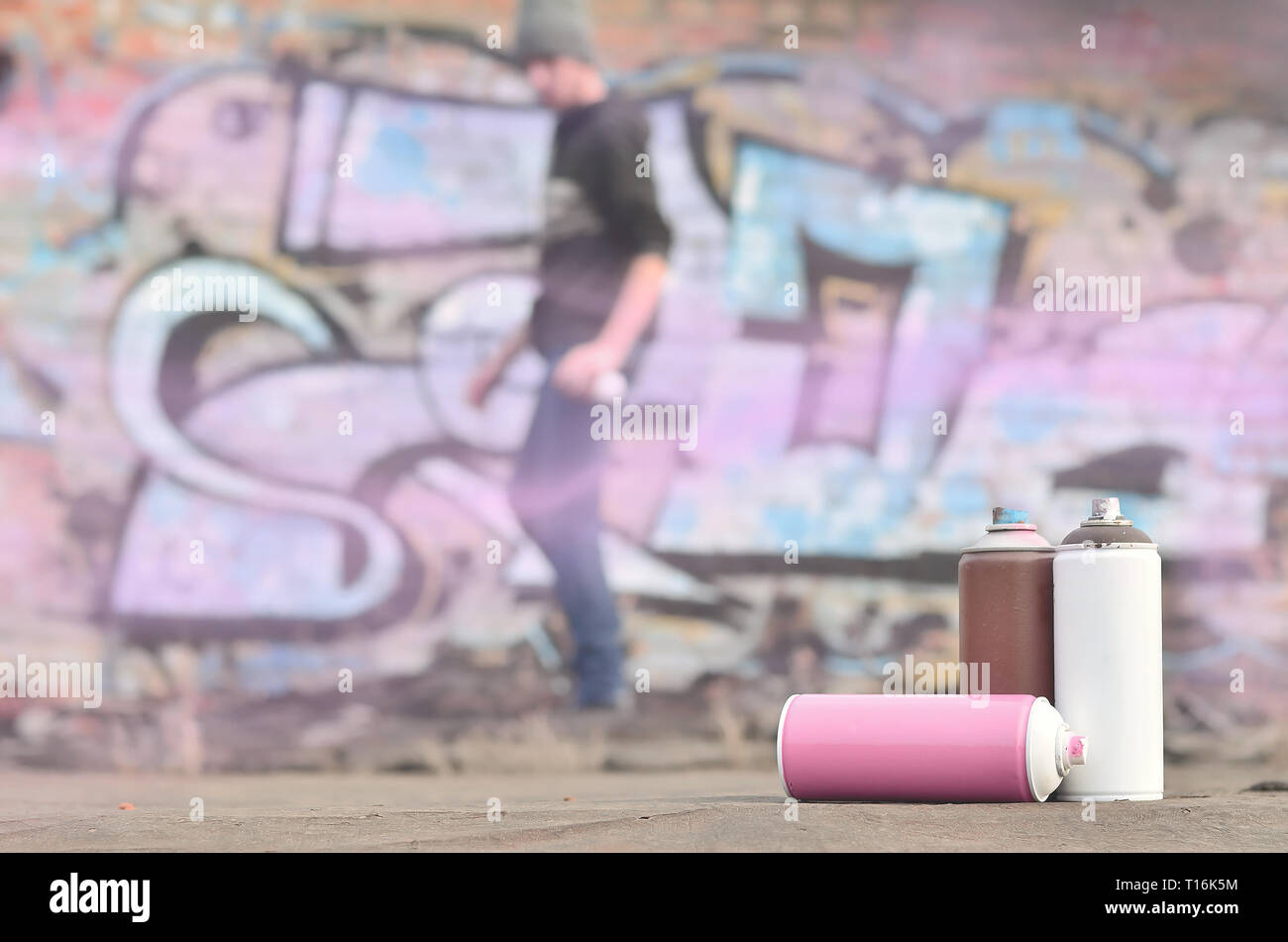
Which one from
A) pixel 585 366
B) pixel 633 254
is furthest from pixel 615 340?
pixel 633 254

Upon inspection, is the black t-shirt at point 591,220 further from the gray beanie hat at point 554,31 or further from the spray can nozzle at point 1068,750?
the spray can nozzle at point 1068,750

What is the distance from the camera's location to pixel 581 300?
29.7 ft

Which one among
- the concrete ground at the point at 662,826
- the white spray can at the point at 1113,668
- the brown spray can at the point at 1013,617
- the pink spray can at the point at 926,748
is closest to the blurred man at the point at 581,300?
the concrete ground at the point at 662,826

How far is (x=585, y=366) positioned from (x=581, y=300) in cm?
36

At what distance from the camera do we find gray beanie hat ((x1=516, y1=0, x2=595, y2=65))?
9164mm

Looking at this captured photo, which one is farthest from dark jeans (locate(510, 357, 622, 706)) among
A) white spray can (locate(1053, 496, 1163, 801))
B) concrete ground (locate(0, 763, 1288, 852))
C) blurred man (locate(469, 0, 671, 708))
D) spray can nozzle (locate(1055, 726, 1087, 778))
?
spray can nozzle (locate(1055, 726, 1087, 778))

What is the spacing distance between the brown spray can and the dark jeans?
4.20m

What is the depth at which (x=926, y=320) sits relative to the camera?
30.2 ft

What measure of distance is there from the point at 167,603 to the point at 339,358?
157cm

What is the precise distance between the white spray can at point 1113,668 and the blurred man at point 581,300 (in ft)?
14.5

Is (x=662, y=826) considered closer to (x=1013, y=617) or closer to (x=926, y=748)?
(x=926, y=748)

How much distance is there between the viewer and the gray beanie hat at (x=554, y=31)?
9.16m

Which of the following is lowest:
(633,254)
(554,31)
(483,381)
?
(483,381)
